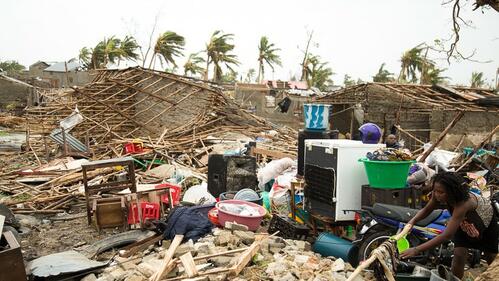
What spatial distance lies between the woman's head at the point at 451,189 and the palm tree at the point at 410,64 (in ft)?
127

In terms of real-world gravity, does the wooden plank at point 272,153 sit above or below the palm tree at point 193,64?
below

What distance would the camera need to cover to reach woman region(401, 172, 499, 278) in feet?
11.9

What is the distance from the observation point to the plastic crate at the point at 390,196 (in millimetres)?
5086

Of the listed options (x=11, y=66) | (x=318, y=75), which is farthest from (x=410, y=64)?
(x=11, y=66)

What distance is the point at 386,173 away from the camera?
500 cm

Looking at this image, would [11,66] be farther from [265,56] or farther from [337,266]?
[337,266]

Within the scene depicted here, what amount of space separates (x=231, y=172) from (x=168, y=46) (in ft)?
86.3

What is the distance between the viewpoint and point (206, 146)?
13469 mm

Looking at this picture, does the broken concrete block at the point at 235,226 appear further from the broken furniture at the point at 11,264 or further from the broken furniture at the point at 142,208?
the broken furniture at the point at 11,264

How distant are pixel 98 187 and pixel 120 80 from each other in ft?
35.8

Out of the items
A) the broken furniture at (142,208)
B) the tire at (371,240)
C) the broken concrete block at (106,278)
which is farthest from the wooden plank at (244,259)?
the broken furniture at (142,208)

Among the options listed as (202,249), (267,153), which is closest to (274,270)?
(202,249)

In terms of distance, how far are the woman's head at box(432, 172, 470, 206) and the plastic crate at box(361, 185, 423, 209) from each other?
1.30 metres

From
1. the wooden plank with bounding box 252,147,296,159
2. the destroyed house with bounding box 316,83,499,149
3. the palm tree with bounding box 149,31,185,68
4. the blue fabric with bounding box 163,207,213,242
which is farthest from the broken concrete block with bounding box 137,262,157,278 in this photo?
the palm tree with bounding box 149,31,185,68
